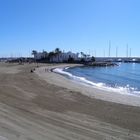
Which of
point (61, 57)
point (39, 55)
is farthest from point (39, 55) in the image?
point (61, 57)

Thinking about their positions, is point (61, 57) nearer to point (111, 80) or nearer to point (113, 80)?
point (113, 80)

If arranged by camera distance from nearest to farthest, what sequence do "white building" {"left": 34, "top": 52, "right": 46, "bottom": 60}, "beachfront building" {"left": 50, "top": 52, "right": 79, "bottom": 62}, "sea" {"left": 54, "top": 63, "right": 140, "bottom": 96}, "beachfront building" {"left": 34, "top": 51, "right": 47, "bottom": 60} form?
"sea" {"left": 54, "top": 63, "right": 140, "bottom": 96}
"beachfront building" {"left": 50, "top": 52, "right": 79, "bottom": 62}
"beachfront building" {"left": 34, "top": 51, "right": 47, "bottom": 60}
"white building" {"left": 34, "top": 52, "right": 46, "bottom": 60}

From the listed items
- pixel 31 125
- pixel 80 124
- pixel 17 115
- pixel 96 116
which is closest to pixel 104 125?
pixel 80 124

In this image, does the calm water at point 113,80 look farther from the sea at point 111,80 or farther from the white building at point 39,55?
the white building at point 39,55

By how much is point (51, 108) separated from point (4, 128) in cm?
556

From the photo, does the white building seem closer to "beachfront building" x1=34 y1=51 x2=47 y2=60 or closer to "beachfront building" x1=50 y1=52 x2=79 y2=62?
"beachfront building" x1=34 y1=51 x2=47 y2=60

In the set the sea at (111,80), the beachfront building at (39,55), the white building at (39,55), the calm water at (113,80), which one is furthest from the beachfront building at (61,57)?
the sea at (111,80)

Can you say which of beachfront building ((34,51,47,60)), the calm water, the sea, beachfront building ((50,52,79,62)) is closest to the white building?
beachfront building ((34,51,47,60))

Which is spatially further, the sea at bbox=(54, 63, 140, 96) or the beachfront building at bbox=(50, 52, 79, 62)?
the beachfront building at bbox=(50, 52, 79, 62)

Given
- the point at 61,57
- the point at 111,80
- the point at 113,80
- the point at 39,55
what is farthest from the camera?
the point at 39,55

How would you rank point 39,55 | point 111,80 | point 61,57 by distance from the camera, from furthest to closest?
point 39,55
point 61,57
point 111,80

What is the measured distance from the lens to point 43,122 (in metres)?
11.2

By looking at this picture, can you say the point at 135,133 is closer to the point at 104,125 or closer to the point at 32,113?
the point at 104,125

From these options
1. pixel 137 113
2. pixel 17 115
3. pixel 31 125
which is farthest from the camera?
pixel 137 113
